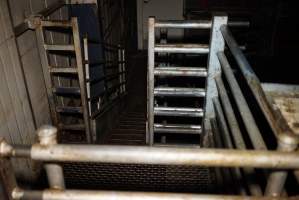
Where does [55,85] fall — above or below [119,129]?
above

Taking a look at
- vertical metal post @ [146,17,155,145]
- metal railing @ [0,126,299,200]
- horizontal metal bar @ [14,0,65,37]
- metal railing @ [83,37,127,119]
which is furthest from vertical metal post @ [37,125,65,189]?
metal railing @ [83,37,127,119]

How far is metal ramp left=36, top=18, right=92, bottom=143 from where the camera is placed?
11.0 ft

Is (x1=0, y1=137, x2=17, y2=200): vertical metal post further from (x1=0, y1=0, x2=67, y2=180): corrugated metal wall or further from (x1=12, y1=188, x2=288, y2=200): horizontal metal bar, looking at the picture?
(x1=0, y1=0, x2=67, y2=180): corrugated metal wall

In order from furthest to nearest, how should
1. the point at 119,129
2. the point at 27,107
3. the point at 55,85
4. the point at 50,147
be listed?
the point at 119,129 < the point at 55,85 < the point at 27,107 < the point at 50,147

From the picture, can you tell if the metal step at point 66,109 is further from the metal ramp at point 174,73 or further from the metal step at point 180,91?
the metal step at point 180,91

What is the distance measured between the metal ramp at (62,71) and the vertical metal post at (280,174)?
114 inches

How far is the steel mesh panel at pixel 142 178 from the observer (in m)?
2.46

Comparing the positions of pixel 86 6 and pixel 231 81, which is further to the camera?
pixel 86 6

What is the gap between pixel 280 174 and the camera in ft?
3.26

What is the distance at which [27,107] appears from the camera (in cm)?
303

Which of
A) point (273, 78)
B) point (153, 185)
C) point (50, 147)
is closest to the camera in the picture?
point (50, 147)

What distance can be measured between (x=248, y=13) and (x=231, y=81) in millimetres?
6249

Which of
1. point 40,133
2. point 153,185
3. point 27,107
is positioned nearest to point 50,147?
point 40,133

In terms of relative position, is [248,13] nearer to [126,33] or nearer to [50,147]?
[126,33]
